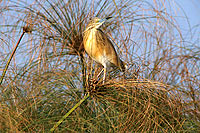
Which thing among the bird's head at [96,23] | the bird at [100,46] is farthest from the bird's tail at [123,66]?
the bird's head at [96,23]

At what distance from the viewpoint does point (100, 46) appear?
174cm

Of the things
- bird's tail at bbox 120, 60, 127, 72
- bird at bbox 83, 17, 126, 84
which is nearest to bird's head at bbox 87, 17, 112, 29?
bird at bbox 83, 17, 126, 84

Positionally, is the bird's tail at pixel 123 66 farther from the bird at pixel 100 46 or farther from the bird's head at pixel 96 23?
the bird's head at pixel 96 23

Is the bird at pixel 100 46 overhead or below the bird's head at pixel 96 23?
below

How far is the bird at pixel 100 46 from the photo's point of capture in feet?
5.55

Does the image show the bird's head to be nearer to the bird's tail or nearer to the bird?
the bird

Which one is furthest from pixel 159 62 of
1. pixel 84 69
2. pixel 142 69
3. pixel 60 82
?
pixel 60 82

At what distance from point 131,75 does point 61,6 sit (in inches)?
21.9

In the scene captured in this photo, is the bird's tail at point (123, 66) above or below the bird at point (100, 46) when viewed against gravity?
below

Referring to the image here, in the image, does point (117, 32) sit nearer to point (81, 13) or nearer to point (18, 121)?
point (81, 13)

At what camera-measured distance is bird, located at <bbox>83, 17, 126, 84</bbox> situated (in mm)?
1692

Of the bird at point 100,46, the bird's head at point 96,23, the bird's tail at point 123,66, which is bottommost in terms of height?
the bird's tail at point 123,66

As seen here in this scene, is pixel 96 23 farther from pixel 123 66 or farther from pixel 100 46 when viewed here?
pixel 123 66

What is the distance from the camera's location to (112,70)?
1.77m
